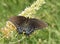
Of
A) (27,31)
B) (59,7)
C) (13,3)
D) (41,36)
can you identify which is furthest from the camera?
(59,7)

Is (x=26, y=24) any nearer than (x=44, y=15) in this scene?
Yes

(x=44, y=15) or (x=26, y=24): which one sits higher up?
(x=44, y=15)

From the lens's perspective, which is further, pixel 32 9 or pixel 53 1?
pixel 53 1

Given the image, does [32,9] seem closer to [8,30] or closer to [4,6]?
[8,30]

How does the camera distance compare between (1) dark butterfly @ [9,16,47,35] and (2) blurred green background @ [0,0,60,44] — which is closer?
→ (1) dark butterfly @ [9,16,47,35]

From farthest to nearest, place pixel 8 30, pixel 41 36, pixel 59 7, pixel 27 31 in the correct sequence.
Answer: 1. pixel 59 7
2. pixel 41 36
3. pixel 27 31
4. pixel 8 30

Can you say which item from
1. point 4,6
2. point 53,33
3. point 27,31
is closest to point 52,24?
point 53,33

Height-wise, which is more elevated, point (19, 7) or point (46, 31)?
point (19, 7)

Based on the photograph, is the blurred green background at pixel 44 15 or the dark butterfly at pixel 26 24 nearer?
the dark butterfly at pixel 26 24
